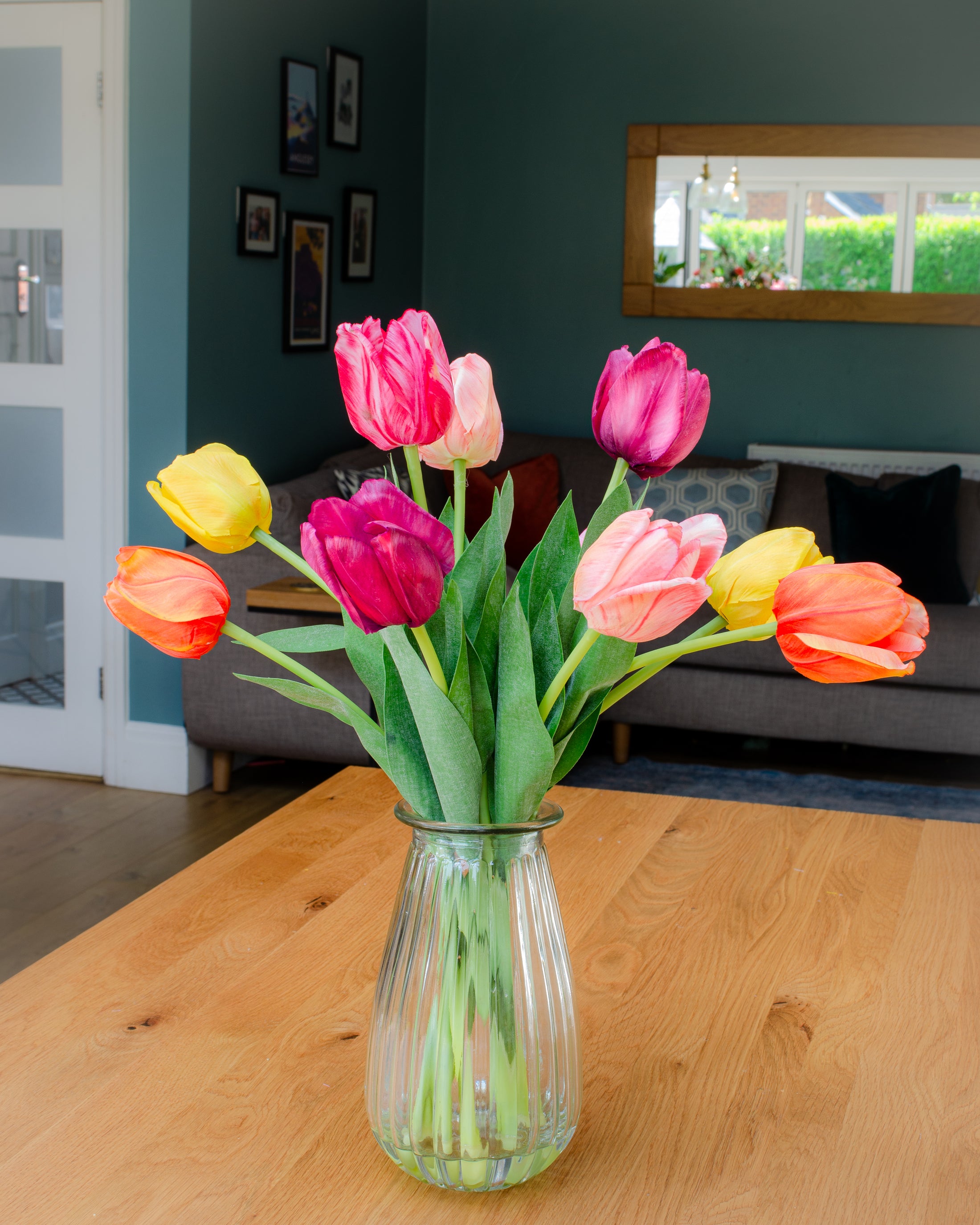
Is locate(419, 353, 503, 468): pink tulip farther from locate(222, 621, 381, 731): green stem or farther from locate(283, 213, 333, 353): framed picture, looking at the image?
locate(283, 213, 333, 353): framed picture

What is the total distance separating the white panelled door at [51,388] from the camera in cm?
336

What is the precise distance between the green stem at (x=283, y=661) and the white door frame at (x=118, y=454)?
9.11 feet

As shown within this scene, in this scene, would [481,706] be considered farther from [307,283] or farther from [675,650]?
[307,283]

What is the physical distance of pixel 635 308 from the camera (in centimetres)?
490

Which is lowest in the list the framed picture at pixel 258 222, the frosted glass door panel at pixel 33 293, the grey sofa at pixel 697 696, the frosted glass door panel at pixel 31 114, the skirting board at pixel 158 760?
the skirting board at pixel 158 760

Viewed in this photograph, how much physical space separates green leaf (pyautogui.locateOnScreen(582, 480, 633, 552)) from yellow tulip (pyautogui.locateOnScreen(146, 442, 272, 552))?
175 millimetres

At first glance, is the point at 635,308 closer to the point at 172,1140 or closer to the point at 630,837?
the point at 630,837

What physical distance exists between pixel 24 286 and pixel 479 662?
324cm

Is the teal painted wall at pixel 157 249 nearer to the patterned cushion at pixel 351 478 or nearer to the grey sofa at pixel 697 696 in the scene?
the grey sofa at pixel 697 696

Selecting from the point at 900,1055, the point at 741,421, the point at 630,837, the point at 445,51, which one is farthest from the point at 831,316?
the point at 900,1055

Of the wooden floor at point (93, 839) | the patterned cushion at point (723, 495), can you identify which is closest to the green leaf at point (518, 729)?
the wooden floor at point (93, 839)

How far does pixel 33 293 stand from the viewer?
3457 mm

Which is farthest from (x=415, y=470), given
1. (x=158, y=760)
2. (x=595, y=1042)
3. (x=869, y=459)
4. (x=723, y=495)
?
(x=869, y=459)

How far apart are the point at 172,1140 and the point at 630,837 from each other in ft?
1.99
